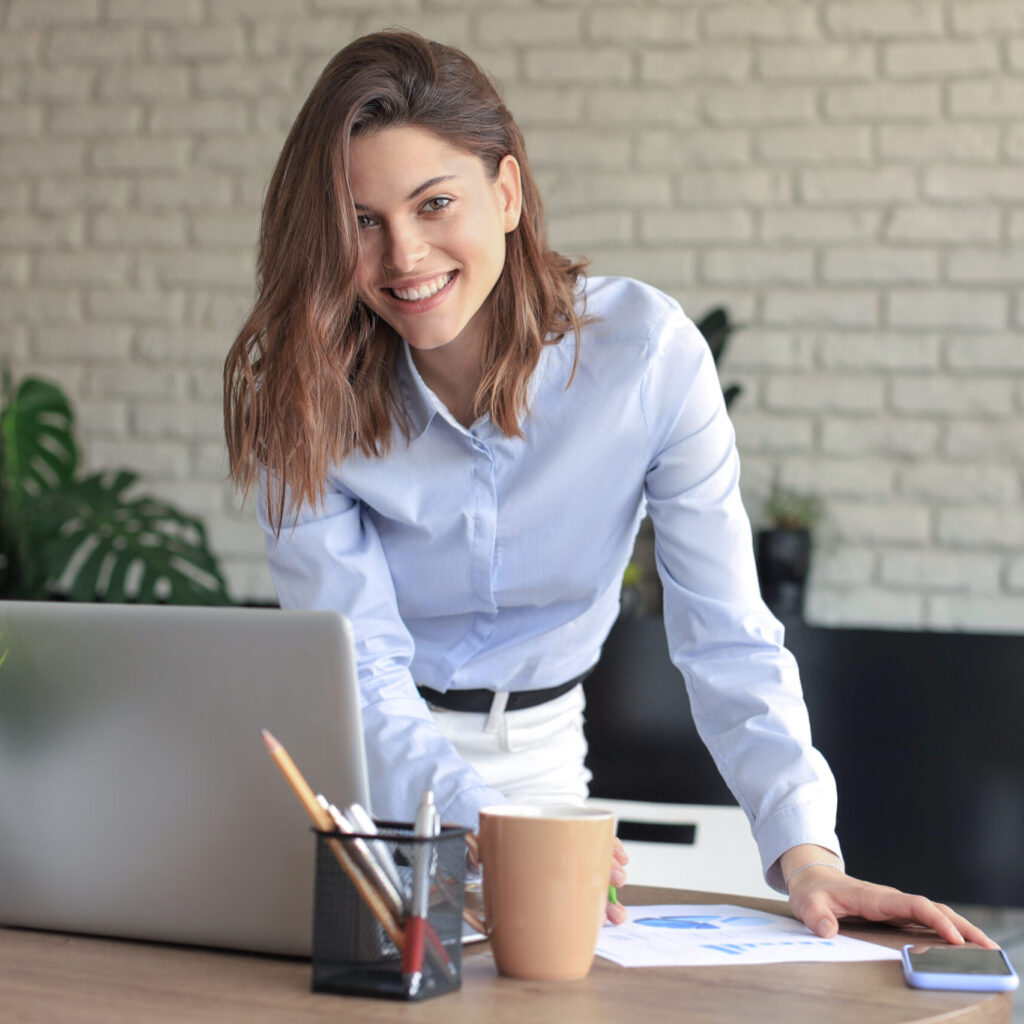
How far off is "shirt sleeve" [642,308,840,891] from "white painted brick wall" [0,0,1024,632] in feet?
3.98

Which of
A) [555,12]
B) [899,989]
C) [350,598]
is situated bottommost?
[899,989]

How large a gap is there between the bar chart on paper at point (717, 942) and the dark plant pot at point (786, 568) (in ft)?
4.54

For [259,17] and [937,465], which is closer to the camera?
[937,465]

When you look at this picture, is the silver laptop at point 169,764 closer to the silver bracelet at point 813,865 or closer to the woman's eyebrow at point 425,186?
the silver bracelet at point 813,865

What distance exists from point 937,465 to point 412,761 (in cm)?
164

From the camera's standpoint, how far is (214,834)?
2.71 feet

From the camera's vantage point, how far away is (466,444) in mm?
1334

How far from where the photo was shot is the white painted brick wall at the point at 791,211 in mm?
2432

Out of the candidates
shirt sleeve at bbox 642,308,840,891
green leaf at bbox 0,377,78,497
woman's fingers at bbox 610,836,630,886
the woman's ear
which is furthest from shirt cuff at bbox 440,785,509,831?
green leaf at bbox 0,377,78,497

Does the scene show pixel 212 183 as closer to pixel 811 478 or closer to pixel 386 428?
pixel 811 478

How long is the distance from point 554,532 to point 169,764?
2.00ft

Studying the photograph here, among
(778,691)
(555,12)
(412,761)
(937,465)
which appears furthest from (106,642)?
(555,12)

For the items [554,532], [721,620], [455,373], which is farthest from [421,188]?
[721,620]

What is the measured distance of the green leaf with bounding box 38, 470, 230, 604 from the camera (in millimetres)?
2383
